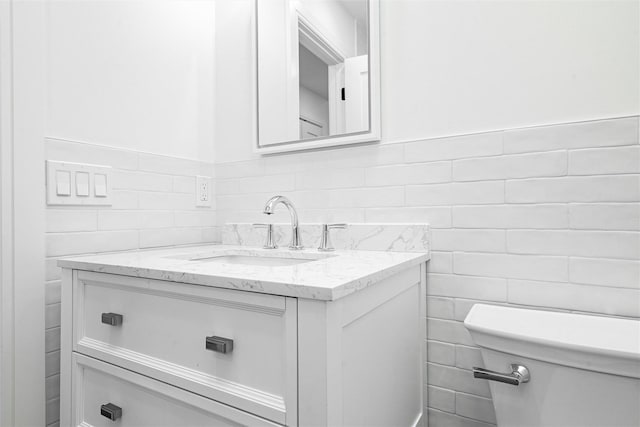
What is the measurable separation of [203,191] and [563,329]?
1.27 meters

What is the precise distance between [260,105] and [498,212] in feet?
3.07

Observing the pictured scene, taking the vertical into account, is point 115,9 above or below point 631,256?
above

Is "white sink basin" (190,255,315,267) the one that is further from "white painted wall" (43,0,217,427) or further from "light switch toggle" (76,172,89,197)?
"light switch toggle" (76,172,89,197)

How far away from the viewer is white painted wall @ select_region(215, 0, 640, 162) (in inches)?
Answer: 35.4

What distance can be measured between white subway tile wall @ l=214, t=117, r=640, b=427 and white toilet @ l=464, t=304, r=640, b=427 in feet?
0.42

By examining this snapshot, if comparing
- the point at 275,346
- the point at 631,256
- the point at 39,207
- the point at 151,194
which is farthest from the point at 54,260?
the point at 631,256

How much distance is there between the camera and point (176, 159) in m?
1.39

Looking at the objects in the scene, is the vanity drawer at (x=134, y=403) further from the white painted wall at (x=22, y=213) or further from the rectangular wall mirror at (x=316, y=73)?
the rectangular wall mirror at (x=316, y=73)

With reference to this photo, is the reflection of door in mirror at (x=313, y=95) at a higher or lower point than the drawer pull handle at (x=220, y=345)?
higher

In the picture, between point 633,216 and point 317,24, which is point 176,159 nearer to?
point 317,24

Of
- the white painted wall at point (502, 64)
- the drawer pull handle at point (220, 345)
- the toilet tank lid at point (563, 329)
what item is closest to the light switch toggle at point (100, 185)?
the drawer pull handle at point (220, 345)

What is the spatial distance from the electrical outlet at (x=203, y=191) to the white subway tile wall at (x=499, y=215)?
1.01 ft

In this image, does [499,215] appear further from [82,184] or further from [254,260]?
[82,184]

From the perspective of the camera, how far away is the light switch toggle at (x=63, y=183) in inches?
40.3
